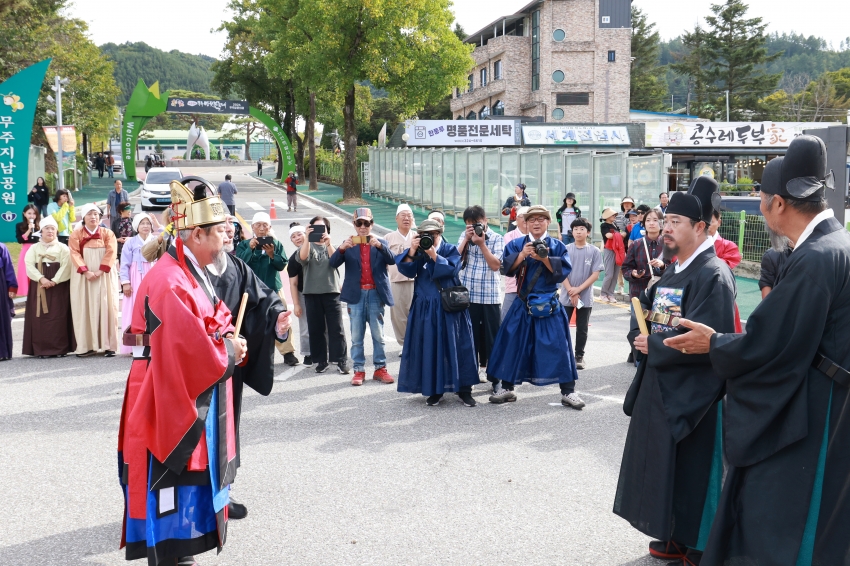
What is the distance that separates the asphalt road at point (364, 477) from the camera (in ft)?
14.5

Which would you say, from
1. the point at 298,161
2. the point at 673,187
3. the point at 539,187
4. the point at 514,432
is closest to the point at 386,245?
the point at 514,432

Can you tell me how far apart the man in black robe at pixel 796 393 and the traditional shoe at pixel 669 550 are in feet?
2.71

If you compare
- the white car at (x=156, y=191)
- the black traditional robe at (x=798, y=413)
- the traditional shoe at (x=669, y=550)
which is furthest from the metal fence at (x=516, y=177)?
the black traditional robe at (x=798, y=413)

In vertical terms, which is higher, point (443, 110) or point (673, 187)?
point (443, 110)

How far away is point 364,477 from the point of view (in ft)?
18.1

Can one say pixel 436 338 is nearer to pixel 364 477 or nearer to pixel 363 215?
pixel 363 215

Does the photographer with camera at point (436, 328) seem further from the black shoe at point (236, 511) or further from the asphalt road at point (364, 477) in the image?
the black shoe at point (236, 511)

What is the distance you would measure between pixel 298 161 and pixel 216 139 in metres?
67.2

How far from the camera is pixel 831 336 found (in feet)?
10.4

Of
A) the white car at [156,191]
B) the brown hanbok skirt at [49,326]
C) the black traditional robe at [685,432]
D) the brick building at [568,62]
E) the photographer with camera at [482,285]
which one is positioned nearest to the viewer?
the black traditional robe at [685,432]

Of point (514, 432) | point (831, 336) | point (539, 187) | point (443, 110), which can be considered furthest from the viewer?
point (443, 110)

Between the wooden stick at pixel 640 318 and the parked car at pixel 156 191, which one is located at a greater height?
the parked car at pixel 156 191

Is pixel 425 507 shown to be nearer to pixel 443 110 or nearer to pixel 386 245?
pixel 386 245

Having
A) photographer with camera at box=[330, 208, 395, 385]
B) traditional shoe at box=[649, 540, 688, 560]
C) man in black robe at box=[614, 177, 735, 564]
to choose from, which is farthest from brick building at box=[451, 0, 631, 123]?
traditional shoe at box=[649, 540, 688, 560]
